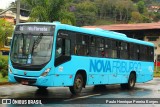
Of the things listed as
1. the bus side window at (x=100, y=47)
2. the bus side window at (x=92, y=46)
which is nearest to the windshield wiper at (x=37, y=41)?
the bus side window at (x=92, y=46)

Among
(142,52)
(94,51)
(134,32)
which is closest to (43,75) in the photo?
(94,51)

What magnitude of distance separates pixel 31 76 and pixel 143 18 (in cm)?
11707

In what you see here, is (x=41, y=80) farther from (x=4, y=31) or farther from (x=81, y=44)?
(x=4, y=31)

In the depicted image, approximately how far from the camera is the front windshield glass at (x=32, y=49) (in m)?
13.4

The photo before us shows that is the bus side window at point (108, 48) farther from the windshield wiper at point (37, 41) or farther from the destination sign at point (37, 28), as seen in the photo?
the windshield wiper at point (37, 41)

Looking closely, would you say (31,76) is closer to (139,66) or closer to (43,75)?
(43,75)

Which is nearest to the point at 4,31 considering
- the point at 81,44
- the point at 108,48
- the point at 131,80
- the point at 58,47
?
the point at 131,80

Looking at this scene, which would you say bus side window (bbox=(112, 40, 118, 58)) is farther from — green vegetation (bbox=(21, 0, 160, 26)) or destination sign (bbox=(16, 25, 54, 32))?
green vegetation (bbox=(21, 0, 160, 26))

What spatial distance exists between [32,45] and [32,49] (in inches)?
6.5

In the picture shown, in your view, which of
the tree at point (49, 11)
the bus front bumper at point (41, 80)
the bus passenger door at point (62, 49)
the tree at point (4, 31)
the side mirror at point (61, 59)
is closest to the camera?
the bus front bumper at point (41, 80)

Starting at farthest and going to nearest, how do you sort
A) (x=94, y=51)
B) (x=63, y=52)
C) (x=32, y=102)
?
(x=94, y=51) < (x=63, y=52) < (x=32, y=102)

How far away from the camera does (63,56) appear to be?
46.3ft

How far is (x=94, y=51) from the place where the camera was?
16516mm

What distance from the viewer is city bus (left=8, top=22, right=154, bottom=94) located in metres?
13.4
